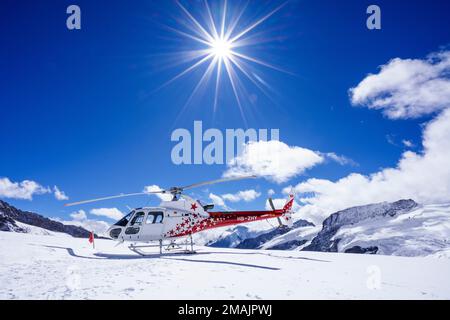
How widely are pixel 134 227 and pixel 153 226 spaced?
1117 mm

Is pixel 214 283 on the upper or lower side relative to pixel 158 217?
lower

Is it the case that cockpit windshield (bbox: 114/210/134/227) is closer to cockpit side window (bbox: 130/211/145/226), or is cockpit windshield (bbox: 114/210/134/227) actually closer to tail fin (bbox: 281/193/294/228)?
cockpit side window (bbox: 130/211/145/226)

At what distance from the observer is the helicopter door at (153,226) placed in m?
17.0

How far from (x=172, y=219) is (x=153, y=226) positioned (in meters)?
1.22

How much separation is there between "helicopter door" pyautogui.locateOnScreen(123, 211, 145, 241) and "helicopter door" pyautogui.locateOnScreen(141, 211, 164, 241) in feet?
0.88

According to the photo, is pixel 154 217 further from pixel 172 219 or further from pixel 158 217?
pixel 172 219

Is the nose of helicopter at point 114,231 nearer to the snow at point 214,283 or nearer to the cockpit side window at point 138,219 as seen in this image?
the cockpit side window at point 138,219

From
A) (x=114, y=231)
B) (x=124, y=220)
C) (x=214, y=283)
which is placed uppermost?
(x=124, y=220)

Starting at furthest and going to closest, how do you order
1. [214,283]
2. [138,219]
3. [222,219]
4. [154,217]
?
[222,219], [154,217], [138,219], [214,283]

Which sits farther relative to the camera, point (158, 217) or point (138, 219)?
point (158, 217)

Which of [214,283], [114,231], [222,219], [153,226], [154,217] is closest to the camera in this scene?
[214,283]

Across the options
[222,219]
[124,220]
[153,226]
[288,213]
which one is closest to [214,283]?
[153,226]

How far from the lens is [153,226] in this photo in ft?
56.4
